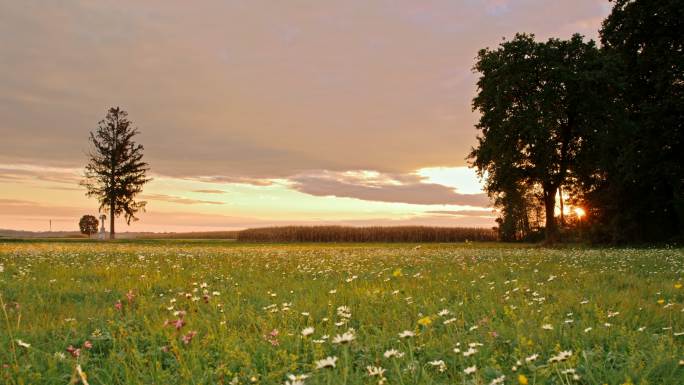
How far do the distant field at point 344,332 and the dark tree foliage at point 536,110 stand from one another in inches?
1104

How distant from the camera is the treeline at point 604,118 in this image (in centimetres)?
3578

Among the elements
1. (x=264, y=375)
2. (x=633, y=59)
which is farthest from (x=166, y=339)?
(x=633, y=59)

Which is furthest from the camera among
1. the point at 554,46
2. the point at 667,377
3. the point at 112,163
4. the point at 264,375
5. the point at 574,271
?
the point at 112,163

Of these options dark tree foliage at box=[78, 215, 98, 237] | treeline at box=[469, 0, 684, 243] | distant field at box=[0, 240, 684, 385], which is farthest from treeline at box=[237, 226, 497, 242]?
distant field at box=[0, 240, 684, 385]

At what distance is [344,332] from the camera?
5.99 metres

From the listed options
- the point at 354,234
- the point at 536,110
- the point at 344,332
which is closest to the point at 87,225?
the point at 354,234

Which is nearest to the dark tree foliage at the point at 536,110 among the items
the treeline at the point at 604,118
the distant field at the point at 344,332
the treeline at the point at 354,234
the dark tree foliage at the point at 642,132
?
the treeline at the point at 604,118

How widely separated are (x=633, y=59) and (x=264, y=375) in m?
44.4

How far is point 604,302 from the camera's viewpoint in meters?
7.93

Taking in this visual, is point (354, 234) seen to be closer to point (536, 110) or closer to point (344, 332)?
point (536, 110)

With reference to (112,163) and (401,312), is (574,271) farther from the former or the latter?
(112,163)

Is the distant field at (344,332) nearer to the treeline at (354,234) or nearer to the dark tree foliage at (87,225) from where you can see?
the treeline at (354,234)

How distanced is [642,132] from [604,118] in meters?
3.17

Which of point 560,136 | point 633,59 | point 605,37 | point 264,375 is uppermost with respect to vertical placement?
point 605,37
